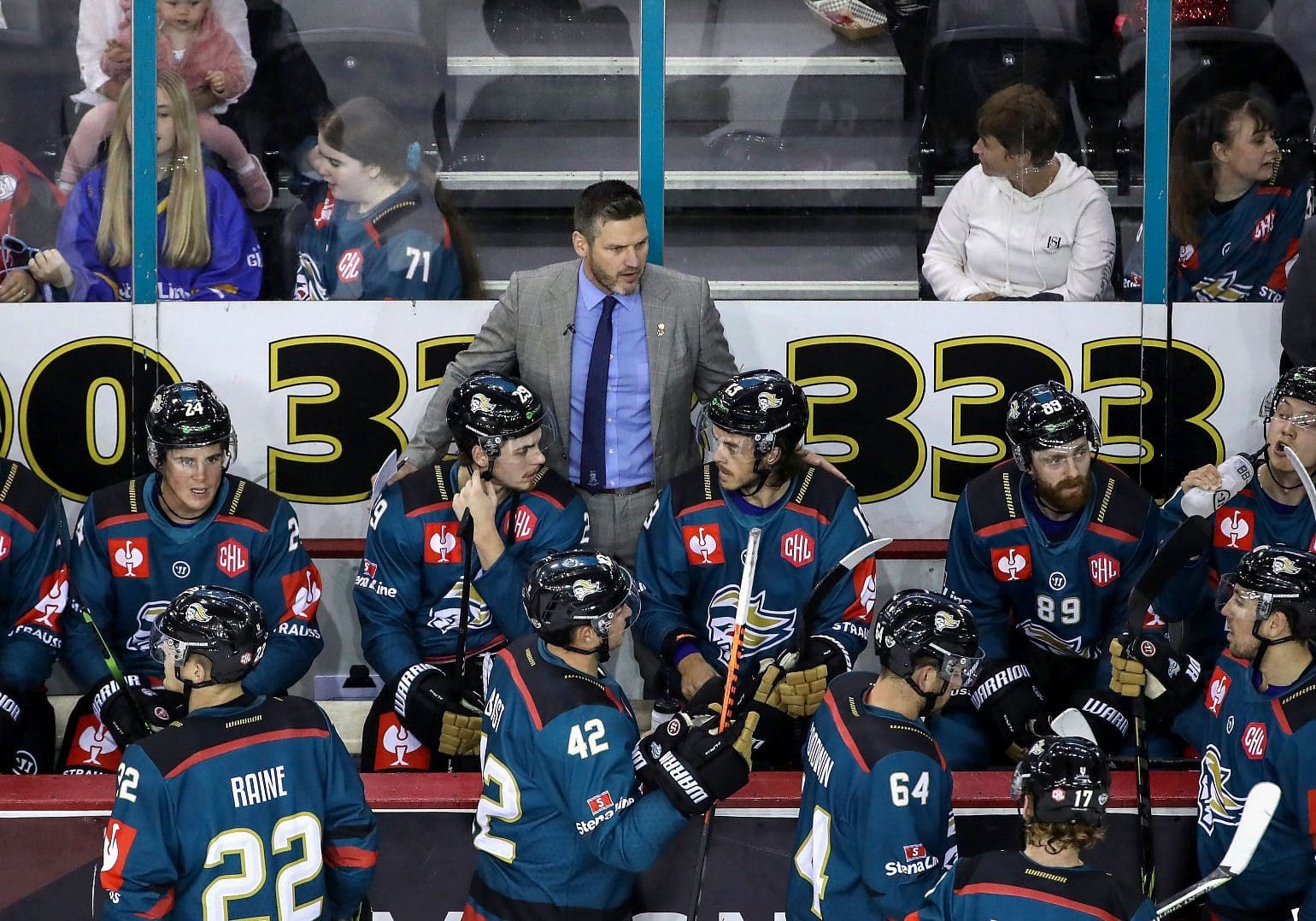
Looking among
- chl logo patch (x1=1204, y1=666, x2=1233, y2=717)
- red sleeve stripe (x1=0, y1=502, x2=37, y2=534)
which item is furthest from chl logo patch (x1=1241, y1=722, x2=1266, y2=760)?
red sleeve stripe (x1=0, y1=502, x2=37, y2=534)

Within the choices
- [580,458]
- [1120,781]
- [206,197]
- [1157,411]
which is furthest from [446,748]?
[1157,411]

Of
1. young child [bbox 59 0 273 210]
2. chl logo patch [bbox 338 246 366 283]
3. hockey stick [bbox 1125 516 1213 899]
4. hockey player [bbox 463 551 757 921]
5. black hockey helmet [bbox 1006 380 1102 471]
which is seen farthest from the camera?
chl logo patch [bbox 338 246 366 283]

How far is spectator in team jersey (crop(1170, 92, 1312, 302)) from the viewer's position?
18.5ft

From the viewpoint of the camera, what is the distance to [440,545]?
4.95m

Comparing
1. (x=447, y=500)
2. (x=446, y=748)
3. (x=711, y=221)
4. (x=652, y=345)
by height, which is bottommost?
(x=446, y=748)

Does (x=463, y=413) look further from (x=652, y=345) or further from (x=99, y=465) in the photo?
(x=99, y=465)

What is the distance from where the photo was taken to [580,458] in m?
5.28

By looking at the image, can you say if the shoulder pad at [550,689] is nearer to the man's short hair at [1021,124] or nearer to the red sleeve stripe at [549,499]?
the red sleeve stripe at [549,499]

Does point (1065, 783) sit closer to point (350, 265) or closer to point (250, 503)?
point (250, 503)

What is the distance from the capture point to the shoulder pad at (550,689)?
142 inches

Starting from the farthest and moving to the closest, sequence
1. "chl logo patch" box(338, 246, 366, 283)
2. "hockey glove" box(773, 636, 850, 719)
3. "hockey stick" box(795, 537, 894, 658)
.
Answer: "chl logo patch" box(338, 246, 366, 283), "hockey glove" box(773, 636, 850, 719), "hockey stick" box(795, 537, 894, 658)

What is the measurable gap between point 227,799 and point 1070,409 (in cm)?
257

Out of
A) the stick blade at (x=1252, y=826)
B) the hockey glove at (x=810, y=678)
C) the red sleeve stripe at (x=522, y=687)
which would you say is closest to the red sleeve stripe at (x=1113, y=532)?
the hockey glove at (x=810, y=678)

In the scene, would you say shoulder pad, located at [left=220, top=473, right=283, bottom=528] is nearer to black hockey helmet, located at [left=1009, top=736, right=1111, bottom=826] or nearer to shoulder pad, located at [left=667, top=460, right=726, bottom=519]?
shoulder pad, located at [left=667, top=460, right=726, bottom=519]
